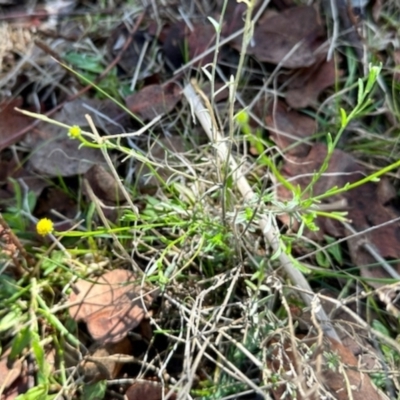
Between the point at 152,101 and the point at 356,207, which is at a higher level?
the point at 152,101

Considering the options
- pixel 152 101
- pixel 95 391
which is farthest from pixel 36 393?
pixel 152 101

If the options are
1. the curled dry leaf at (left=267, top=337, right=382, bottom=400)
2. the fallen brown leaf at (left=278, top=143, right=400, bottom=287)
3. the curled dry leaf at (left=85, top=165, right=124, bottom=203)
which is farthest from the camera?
the curled dry leaf at (left=85, top=165, right=124, bottom=203)

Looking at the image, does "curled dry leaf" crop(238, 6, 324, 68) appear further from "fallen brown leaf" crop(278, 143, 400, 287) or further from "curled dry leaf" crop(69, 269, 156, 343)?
"curled dry leaf" crop(69, 269, 156, 343)

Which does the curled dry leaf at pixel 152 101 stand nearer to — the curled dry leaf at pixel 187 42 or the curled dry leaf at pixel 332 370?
the curled dry leaf at pixel 187 42

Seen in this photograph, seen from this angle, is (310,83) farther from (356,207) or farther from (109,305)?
(109,305)

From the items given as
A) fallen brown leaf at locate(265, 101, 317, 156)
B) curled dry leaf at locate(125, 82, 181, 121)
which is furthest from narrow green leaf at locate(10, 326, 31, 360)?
fallen brown leaf at locate(265, 101, 317, 156)

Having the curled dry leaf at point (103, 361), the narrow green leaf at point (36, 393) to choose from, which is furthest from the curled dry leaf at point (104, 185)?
the narrow green leaf at point (36, 393)
